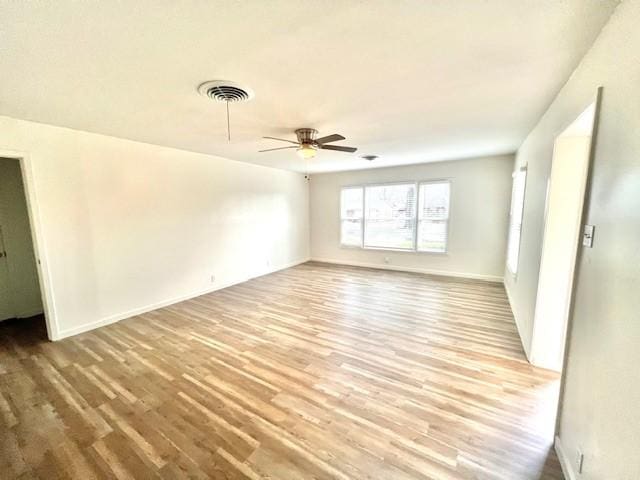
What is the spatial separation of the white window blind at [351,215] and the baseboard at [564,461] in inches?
210

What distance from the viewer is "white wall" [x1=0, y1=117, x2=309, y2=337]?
302cm

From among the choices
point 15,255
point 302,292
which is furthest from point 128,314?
point 302,292

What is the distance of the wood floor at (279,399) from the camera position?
1.57 metres

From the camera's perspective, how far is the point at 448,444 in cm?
167

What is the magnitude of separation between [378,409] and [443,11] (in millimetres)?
2526

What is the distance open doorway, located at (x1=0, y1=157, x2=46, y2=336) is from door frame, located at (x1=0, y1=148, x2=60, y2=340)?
0.76 m

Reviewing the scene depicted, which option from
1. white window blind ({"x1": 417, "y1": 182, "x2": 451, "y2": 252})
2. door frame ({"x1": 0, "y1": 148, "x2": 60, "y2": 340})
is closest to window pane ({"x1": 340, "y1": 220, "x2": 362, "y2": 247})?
white window blind ({"x1": 417, "y1": 182, "x2": 451, "y2": 252})

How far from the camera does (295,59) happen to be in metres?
1.66

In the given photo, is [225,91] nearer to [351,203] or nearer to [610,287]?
[610,287]

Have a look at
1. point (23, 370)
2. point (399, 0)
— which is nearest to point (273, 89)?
point (399, 0)

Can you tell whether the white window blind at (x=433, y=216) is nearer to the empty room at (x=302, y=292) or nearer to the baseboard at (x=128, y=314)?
the empty room at (x=302, y=292)

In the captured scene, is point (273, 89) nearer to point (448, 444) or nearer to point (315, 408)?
point (315, 408)

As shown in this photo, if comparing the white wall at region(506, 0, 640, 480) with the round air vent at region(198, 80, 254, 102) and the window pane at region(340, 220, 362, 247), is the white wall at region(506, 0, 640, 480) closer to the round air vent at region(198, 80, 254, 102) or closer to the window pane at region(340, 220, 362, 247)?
the round air vent at region(198, 80, 254, 102)

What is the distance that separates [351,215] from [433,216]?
6.72 ft
